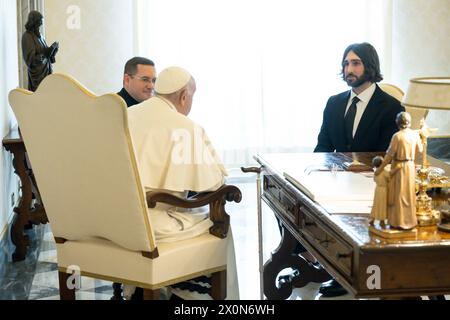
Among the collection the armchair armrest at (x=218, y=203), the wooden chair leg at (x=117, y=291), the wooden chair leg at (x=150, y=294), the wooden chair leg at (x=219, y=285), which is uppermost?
the armchair armrest at (x=218, y=203)

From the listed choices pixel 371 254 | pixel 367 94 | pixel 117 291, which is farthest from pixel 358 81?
pixel 371 254

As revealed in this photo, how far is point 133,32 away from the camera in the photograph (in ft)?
28.1

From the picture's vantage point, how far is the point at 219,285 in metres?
3.71

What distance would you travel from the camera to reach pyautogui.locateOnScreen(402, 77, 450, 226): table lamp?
2434 millimetres

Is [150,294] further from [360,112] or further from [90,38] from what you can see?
[90,38]

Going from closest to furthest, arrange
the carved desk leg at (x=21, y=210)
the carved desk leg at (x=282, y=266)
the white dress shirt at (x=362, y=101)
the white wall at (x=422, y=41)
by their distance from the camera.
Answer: the carved desk leg at (x=282, y=266) → the white dress shirt at (x=362, y=101) → the carved desk leg at (x=21, y=210) → the white wall at (x=422, y=41)

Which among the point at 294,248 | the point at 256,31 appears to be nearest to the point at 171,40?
the point at 256,31

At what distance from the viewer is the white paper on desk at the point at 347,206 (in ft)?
8.59

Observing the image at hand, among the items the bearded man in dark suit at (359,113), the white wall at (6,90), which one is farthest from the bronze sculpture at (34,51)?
the bearded man in dark suit at (359,113)

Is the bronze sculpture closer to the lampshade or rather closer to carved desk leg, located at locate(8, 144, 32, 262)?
carved desk leg, located at locate(8, 144, 32, 262)

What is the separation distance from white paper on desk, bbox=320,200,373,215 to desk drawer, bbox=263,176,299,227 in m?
0.36

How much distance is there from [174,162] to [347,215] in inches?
49.8

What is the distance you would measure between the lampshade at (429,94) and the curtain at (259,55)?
243 inches

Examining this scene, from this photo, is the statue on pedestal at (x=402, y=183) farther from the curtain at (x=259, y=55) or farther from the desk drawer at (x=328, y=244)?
the curtain at (x=259, y=55)
